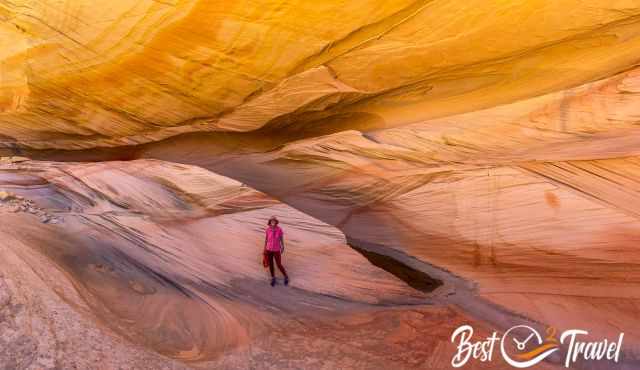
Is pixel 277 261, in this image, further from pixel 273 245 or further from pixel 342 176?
pixel 342 176

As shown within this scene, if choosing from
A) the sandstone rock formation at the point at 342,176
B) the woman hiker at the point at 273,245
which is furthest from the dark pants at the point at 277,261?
the sandstone rock formation at the point at 342,176

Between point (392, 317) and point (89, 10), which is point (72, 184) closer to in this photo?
point (89, 10)

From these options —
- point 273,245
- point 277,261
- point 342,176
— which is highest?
point 342,176

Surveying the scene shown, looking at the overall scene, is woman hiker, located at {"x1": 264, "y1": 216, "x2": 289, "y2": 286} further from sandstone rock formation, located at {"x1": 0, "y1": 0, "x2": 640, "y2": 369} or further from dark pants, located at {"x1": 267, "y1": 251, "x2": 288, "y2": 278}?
sandstone rock formation, located at {"x1": 0, "y1": 0, "x2": 640, "y2": 369}

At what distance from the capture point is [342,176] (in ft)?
23.4

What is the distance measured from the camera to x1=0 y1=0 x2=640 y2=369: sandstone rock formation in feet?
15.8

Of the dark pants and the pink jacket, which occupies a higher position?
the pink jacket

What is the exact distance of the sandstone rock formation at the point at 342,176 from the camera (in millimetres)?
4801

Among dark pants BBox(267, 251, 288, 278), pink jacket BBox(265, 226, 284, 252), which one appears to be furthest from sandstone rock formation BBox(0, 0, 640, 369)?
pink jacket BBox(265, 226, 284, 252)

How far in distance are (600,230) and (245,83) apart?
4.60 m

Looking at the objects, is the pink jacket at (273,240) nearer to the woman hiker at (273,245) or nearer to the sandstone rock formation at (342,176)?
the woman hiker at (273,245)

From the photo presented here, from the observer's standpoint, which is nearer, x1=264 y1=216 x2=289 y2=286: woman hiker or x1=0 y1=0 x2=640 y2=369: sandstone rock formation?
x1=0 y1=0 x2=640 y2=369: sandstone rock formation

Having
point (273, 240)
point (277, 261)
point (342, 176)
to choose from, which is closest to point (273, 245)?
point (273, 240)

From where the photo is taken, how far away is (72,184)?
6781 millimetres
